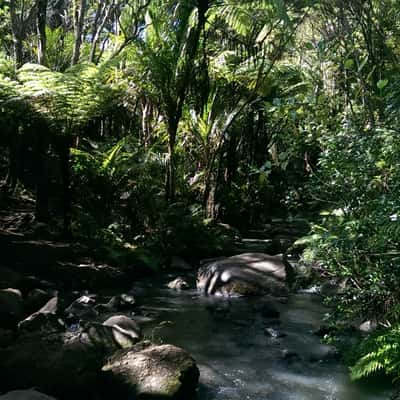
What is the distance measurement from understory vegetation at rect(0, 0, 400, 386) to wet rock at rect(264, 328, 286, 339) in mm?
616

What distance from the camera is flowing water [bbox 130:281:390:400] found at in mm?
3499

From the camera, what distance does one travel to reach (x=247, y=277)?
20.3ft

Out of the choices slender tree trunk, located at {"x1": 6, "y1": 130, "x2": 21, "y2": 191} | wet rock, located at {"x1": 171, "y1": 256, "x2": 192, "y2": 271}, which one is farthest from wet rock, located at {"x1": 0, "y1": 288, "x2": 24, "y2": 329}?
slender tree trunk, located at {"x1": 6, "y1": 130, "x2": 21, "y2": 191}

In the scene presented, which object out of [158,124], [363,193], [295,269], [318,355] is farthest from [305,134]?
[158,124]

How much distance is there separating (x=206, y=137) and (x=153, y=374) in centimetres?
612

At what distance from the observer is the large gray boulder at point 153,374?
327 centimetres

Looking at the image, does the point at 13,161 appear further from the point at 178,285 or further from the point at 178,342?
the point at 178,342

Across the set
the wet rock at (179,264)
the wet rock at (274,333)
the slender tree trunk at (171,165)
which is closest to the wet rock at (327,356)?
the wet rock at (274,333)

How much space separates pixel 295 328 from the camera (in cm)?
483

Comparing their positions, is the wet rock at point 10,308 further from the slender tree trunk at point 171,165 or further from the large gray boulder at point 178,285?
the slender tree trunk at point 171,165

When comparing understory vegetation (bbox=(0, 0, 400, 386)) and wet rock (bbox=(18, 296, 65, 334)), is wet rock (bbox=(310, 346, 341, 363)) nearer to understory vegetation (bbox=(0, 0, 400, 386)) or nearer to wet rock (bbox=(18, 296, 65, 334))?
understory vegetation (bbox=(0, 0, 400, 386))

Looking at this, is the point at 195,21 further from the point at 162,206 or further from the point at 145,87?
the point at 162,206

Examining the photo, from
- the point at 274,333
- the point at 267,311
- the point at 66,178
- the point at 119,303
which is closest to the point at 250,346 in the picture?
the point at 274,333

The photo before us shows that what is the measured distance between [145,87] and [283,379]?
5.74 meters
